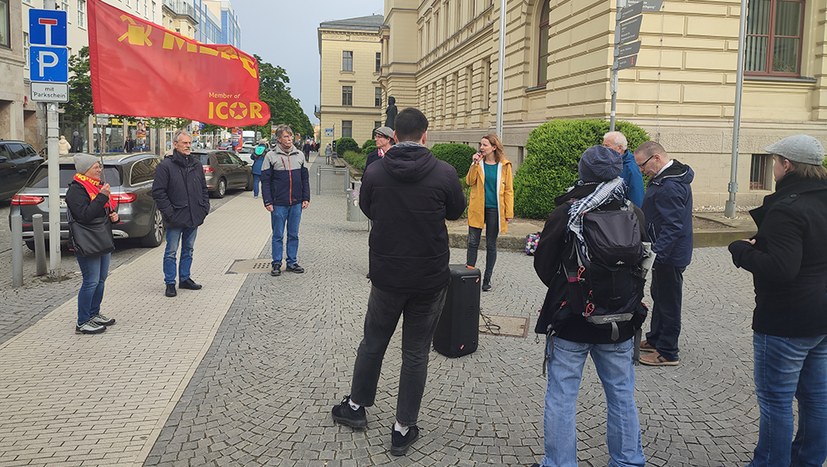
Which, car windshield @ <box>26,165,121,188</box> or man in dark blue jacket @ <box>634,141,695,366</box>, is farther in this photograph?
car windshield @ <box>26,165,121,188</box>

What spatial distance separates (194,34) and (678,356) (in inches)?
4258

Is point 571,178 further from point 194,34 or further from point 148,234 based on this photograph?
point 194,34

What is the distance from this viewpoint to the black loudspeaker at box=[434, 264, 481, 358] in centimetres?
598

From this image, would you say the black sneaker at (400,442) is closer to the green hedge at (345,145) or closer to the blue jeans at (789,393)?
the blue jeans at (789,393)

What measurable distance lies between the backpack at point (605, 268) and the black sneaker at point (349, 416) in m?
1.73

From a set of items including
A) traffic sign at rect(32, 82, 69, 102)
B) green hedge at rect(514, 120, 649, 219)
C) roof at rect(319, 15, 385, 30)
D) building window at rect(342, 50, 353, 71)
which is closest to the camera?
traffic sign at rect(32, 82, 69, 102)

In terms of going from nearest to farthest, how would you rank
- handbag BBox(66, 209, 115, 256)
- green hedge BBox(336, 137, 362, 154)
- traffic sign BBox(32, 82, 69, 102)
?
handbag BBox(66, 209, 115, 256)
traffic sign BBox(32, 82, 69, 102)
green hedge BBox(336, 137, 362, 154)

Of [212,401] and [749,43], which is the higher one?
[749,43]

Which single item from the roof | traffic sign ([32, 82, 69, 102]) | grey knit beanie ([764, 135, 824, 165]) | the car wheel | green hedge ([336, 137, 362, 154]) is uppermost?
the roof

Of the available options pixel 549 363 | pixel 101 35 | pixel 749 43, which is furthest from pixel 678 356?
pixel 749 43

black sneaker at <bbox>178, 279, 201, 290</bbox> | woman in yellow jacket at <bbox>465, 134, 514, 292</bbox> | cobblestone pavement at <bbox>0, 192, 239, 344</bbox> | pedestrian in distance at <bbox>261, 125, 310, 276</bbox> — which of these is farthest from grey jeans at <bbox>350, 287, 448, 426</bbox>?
pedestrian in distance at <bbox>261, 125, 310, 276</bbox>

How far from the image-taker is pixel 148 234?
39.9ft

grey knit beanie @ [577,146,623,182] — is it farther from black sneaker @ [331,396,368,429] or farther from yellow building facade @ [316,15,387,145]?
yellow building facade @ [316,15,387,145]

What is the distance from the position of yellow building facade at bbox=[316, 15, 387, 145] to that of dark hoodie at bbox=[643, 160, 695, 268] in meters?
82.9
